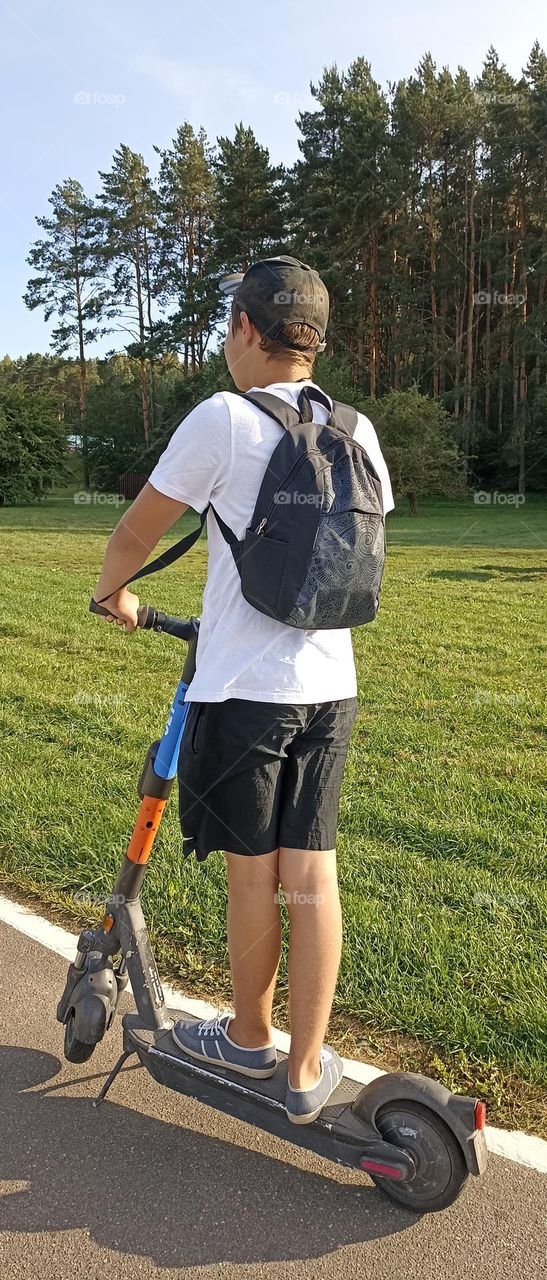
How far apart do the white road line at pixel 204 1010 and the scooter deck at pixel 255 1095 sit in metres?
0.21

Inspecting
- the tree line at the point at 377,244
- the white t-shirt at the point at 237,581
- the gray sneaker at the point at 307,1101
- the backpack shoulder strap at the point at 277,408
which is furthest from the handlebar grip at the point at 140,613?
the tree line at the point at 377,244

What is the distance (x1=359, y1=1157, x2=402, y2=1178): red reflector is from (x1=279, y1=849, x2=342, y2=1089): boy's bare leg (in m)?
0.20

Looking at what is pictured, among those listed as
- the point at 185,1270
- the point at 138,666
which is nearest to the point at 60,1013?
the point at 185,1270

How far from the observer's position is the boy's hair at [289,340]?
209 centimetres

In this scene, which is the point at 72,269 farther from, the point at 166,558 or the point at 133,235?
the point at 166,558

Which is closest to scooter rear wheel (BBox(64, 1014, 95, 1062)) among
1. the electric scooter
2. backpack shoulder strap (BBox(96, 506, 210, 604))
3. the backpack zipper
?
the electric scooter

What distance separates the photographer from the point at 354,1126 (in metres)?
2.21

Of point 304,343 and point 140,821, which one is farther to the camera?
point 140,821

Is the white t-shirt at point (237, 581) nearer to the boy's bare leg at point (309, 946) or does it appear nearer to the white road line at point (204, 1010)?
the boy's bare leg at point (309, 946)

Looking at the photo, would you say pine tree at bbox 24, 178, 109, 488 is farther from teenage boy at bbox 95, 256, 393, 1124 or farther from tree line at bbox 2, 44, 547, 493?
teenage boy at bbox 95, 256, 393, 1124

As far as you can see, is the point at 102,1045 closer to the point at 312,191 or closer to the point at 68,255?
the point at 312,191

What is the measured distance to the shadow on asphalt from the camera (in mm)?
2096

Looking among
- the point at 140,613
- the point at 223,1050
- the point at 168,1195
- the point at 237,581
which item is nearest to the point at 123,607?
the point at 140,613

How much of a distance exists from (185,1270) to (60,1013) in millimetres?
778
